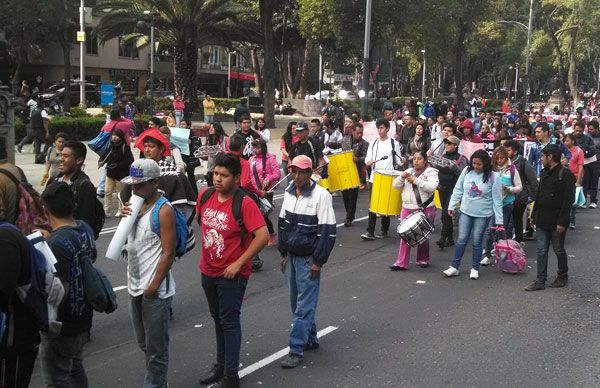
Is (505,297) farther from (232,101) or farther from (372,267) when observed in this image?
(232,101)

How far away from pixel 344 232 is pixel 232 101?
3799cm

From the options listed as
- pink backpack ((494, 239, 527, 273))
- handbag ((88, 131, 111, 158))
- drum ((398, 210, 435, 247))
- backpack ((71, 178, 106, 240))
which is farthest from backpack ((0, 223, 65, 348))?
handbag ((88, 131, 111, 158))

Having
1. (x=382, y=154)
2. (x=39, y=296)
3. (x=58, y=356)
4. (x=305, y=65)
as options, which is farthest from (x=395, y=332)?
(x=305, y=65)

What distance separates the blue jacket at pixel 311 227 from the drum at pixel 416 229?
9.95 feet

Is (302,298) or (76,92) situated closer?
(302,298)

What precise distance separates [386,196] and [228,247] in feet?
18.5

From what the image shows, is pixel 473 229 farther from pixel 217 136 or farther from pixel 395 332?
pixel 217 136

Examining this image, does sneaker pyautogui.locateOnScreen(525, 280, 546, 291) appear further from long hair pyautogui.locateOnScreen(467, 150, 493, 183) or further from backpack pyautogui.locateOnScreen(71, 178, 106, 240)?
backpack pyautogui.locateOnScreen(71, 178, 106, 240)

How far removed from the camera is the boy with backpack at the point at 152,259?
4547mm

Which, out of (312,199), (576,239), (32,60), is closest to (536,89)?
(32,60)

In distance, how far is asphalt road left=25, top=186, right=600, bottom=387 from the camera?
5.49 m

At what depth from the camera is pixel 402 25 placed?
3062 centimetres

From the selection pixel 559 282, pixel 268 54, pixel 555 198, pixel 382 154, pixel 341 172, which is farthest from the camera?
pixel 268 54

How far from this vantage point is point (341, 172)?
1148 centimetres
